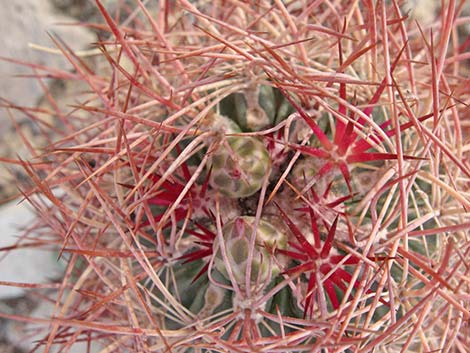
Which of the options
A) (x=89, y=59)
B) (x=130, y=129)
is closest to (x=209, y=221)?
(x=130, y=129)

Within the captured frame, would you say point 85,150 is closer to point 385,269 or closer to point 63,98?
point 385,269

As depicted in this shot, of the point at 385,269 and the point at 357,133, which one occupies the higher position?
the point at 357,133

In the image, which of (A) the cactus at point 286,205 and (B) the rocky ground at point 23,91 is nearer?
(A) the cactus at point 286,205

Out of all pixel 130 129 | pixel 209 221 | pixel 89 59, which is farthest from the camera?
pixel 89 59

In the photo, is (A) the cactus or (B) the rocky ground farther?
(B) the rocky ground

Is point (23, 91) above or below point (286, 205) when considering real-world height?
above

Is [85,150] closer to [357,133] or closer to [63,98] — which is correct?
[357,133]

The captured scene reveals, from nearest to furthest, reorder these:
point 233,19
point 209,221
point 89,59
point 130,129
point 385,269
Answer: point 385,269 → point 209,221 → point 130,129 → point 233,19 → point 89,59

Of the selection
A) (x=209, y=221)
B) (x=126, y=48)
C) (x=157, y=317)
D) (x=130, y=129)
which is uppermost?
(x=126, y=48)

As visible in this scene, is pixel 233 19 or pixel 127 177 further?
pixel 233 19

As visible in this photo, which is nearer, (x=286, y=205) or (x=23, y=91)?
(x=286, y=205)
